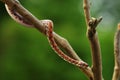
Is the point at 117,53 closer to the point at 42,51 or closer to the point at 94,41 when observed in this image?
the point at 94,41

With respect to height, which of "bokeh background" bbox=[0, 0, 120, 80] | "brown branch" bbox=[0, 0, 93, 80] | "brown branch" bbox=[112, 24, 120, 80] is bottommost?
"bokeh background" bbox=[0, 0, 120, 80]

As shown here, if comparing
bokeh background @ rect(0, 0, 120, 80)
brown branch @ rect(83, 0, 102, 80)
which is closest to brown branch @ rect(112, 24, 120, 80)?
brown branch @ rect(83, 0, 102, 80)

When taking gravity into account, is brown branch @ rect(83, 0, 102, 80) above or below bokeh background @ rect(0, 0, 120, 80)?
above

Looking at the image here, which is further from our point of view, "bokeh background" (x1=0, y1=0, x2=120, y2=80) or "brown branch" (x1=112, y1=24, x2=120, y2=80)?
"bokeh background" (x1=0, y1=0, x2=120, y2=80)

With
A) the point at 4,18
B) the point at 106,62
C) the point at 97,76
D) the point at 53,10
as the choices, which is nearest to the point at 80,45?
the point at 106,62

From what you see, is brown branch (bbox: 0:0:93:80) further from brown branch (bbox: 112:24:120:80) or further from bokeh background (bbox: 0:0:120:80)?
bokeh background (bbox: 0:0:120:80)

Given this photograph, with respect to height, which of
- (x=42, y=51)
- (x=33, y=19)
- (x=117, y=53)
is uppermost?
(x=33, y=19)

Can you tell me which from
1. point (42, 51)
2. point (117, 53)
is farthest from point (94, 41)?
point (42, 51)

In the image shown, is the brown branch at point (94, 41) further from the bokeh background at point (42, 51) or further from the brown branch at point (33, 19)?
the bokeh background at point (42, 51)
